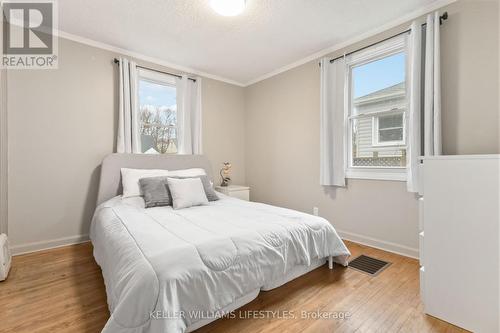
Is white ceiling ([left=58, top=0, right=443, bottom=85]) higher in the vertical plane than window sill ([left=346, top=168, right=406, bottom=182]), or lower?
higher

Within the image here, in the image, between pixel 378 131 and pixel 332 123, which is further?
pixel 332 123

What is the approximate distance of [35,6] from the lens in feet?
7.71

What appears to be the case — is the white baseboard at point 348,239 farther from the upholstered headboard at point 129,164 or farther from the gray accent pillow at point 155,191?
the gray accent pillow at point 155,191

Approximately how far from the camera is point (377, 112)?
2811 mm

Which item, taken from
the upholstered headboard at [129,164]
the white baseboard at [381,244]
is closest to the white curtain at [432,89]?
the white baseboard at [381,244]

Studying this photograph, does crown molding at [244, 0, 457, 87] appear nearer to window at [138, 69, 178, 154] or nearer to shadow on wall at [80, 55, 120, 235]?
window at [138, 69, 178, 154]

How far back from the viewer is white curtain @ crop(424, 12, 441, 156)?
218 centimetres

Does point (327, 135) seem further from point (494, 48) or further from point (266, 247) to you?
point (266, 247)

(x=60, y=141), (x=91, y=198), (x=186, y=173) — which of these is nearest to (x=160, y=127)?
(x=186, y=173)

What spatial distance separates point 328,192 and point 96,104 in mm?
3369

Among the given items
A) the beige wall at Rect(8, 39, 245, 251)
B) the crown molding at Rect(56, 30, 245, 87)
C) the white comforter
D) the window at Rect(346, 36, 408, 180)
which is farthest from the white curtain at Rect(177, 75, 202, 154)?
the window at Rect(346, 36, 408, 180)

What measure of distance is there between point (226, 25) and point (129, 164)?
7.00ft

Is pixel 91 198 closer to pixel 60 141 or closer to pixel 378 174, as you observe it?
pixel 60 141

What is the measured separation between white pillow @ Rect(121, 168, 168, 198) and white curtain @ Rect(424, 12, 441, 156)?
3.01 metres
